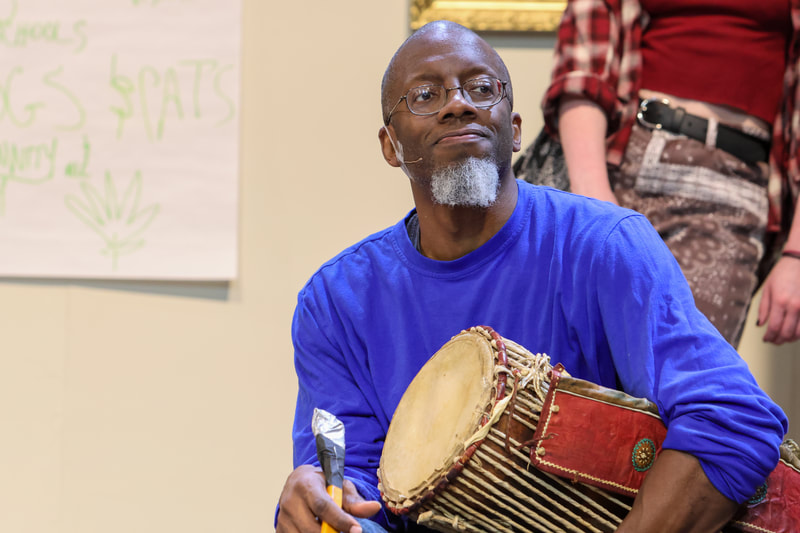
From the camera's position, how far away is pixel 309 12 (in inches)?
91.3

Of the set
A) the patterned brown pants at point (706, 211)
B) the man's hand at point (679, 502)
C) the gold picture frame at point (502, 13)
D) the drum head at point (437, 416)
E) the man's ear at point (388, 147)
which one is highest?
the gold picture frame at point (502, 13)

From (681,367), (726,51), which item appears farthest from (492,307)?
(726,51)

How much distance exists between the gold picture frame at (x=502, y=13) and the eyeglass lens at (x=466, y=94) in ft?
2.59

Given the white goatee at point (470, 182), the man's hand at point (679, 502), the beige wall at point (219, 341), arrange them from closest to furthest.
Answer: the man's hand at point (679, 502), the white goatee at point (470, 182), the beige wall at point (219, 341)

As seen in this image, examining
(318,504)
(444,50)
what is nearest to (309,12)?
(444,50)

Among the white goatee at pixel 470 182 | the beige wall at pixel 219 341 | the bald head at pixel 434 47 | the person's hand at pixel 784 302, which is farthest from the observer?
the beige wall at pixel 219 341

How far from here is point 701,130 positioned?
169 centimetres

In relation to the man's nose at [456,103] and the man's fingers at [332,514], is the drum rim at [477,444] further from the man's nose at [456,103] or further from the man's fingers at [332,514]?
the man's nose at [456,103]

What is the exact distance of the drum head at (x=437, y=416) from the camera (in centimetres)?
117

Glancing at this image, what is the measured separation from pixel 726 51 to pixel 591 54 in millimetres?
253

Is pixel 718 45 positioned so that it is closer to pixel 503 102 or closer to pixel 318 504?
pixel 503 102

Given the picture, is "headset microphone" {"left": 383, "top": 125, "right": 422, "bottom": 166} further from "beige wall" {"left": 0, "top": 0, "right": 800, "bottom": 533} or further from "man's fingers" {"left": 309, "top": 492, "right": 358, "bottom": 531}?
"beige wall" {"left": 0, "top": 0, "right": 800, "bottom": 533}

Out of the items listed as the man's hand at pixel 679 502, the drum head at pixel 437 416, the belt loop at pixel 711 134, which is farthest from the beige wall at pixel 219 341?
the man's hand at pixel 679 502

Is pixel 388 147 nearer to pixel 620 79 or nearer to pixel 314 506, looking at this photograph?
pixel 620 79
